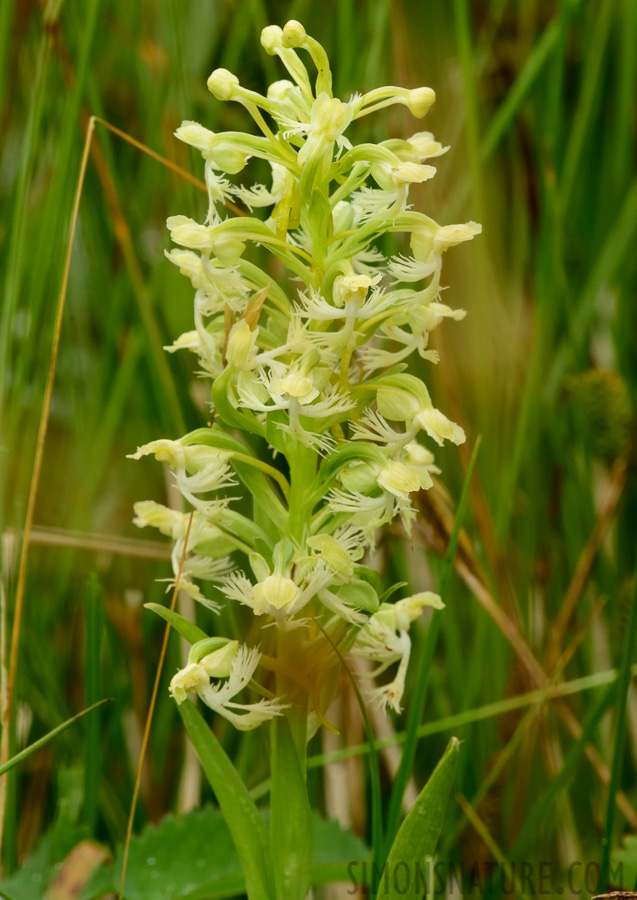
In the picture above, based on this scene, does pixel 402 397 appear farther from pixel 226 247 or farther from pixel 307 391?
pixel 226 247

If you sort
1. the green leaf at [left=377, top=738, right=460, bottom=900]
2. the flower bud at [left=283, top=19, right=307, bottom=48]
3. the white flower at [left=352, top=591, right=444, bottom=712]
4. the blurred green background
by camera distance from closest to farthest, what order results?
the green leaf at [left=377, top=738, right=460, bottom=900], the flower bud at [left=283, top=19, right=307, bottom=48], the white flower at [left=352, top=591, right=444, bottom=712], the blurred green background

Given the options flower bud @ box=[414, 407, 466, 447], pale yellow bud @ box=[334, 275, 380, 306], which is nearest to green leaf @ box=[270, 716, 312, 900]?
flower bud @ box=[414, 407, 466, 447]

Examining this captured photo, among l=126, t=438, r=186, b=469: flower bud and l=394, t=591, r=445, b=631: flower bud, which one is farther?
l=394, t=591, r=445, b=631: flower bud

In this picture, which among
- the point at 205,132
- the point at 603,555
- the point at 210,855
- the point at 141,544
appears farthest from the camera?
the point at 603,555

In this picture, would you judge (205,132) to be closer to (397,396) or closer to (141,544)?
(397,396)

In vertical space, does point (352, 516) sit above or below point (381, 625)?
above

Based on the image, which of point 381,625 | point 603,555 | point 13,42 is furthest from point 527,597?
point 13,42

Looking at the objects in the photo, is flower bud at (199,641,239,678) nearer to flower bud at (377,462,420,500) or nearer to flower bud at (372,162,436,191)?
flower bud at (377,462,420,500)

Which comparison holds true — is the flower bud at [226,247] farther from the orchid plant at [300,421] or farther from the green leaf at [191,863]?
the green leaf at [191,863]

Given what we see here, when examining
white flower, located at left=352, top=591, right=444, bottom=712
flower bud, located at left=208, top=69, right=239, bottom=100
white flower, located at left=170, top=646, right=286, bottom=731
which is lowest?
white flower, located at left=170, top=646, right=286, bottom=731

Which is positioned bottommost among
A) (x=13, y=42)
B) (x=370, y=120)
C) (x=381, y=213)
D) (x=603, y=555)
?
(x=603, y=555)
